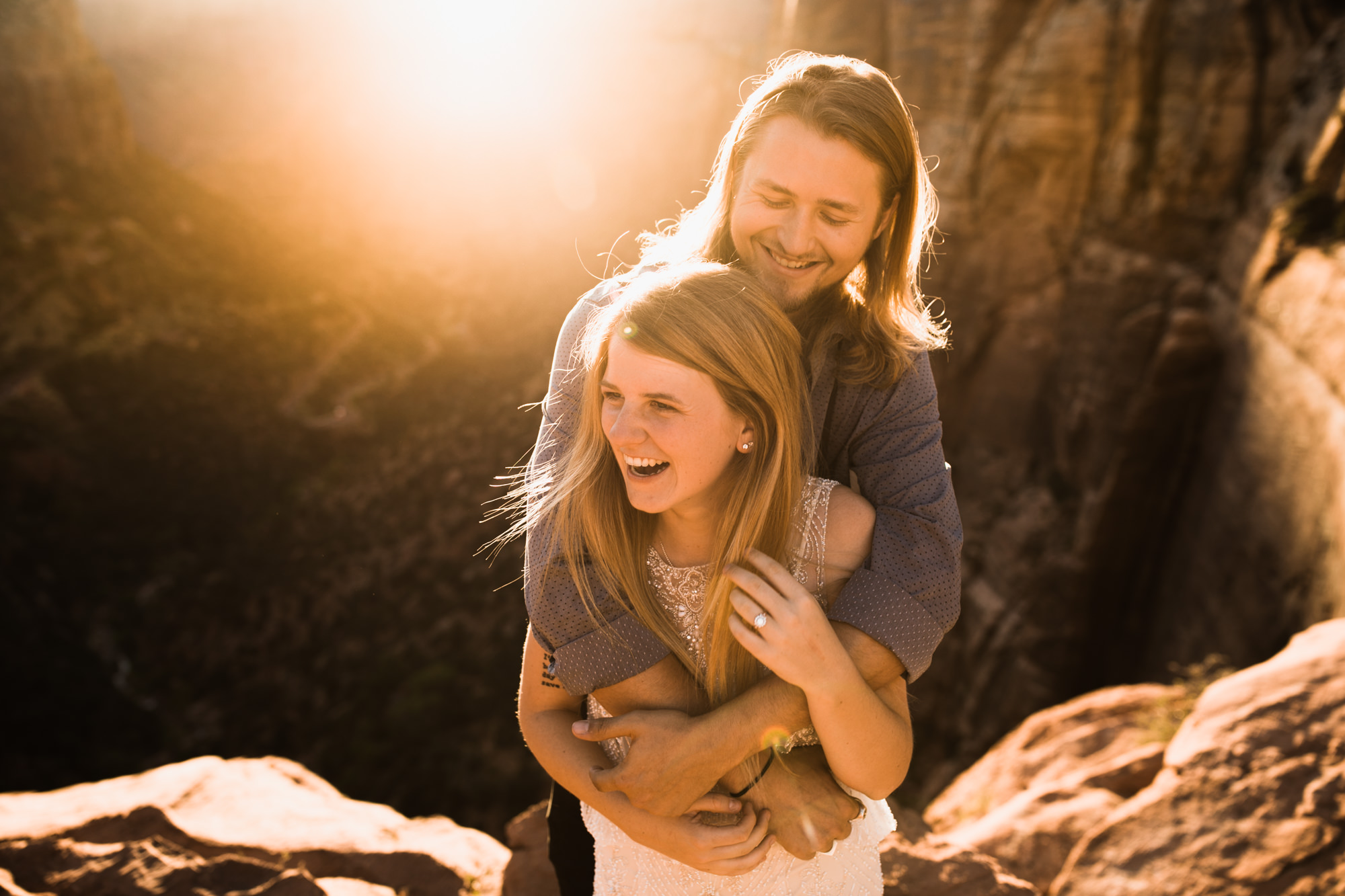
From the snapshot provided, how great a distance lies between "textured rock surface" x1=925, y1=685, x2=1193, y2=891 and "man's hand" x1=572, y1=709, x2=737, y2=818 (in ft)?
7.76

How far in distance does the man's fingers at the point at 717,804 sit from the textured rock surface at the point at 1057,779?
2226mm

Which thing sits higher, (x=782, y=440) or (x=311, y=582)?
(x=782, y=440)

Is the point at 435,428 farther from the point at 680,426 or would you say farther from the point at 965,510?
the point at 680,426

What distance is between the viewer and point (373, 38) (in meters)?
51.6

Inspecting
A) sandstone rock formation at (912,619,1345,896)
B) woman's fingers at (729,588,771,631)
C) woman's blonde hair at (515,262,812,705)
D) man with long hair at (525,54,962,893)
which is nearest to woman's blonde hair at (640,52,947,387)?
man with long hair at (525,54,962,893)

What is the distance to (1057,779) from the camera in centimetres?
475

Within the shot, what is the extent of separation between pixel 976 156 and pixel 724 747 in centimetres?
1721

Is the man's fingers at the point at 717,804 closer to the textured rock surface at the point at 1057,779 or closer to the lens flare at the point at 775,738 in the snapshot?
the lens flare at the point at 775,738

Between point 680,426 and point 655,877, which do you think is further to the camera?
point 655,877

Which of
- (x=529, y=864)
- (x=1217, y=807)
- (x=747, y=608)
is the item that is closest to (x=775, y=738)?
(x=747, y=608)

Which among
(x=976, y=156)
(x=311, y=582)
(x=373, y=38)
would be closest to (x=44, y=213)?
(x=311, y=582)

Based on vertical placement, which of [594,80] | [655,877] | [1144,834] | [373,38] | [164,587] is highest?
[373,38]

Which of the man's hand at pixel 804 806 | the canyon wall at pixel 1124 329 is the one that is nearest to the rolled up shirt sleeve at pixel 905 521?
the man's hand at pixel 804 806

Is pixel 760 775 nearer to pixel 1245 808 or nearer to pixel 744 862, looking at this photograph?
pixel 744 862
